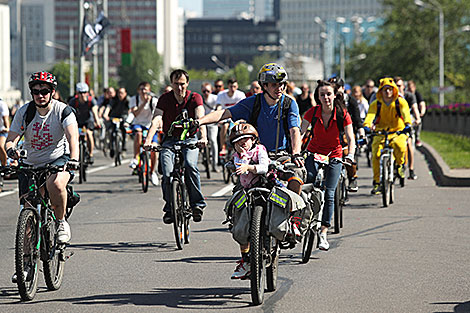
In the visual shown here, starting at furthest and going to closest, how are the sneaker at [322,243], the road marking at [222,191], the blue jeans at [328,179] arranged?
the road marking at [222,191] < the blue jeans at [328,179] < the sneaker at [322,243]

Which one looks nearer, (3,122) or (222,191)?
(3,122)

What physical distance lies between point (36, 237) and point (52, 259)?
1.18ft

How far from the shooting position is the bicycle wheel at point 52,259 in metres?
7.68

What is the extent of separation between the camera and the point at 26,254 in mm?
7320

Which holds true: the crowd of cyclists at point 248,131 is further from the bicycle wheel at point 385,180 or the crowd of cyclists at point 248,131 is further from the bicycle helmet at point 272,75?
the bicycle wheel at point 385,180

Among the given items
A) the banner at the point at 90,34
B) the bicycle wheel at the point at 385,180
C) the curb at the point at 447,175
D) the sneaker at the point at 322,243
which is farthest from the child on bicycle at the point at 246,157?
the banner at the point at 90,34

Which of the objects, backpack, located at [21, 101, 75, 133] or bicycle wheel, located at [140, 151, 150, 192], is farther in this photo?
bicycle wheel, located at [140, 151, 150, 192]

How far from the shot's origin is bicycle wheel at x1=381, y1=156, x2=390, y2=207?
14117mm

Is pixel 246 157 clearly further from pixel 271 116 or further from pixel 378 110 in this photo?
pixel 378 110

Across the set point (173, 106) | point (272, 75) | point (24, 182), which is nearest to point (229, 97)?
point (173, 106)

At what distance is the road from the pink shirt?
88 cm

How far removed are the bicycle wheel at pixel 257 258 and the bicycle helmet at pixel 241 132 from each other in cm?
60

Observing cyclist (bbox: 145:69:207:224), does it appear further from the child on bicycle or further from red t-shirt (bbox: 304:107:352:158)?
the child on bicycle

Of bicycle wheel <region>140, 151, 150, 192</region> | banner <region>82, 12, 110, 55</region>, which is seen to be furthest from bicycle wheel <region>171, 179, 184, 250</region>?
banner <region>82, 12, 110, 55</region>
